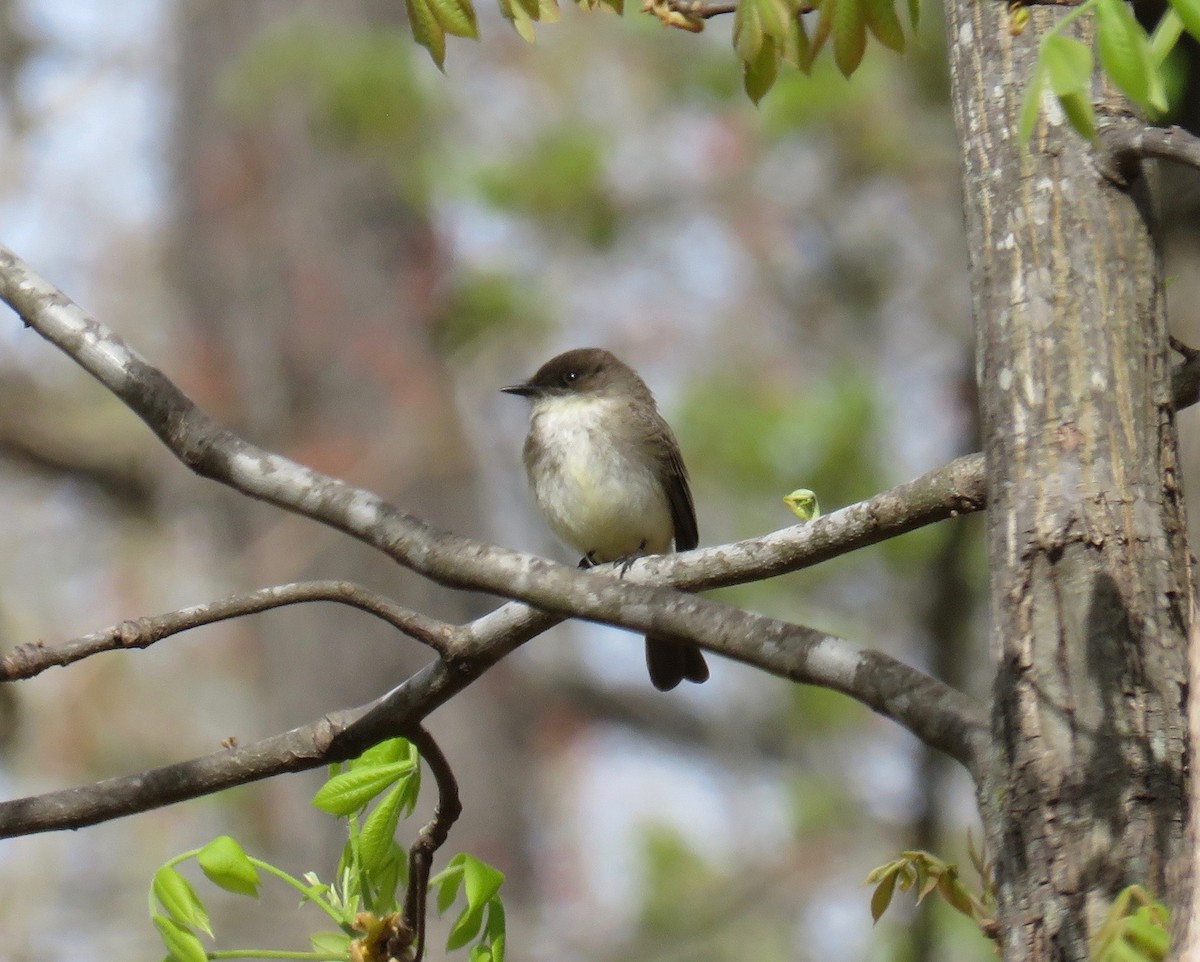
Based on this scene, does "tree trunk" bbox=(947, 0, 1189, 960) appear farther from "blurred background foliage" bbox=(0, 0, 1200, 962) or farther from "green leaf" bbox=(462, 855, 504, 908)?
"blurred background foliage" bbox=(0, 0, 1200, 962)

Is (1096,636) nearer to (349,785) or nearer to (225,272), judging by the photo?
(349,785)

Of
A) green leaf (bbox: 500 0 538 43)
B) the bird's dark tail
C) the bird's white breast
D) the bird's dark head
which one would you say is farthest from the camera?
the bird's dark head

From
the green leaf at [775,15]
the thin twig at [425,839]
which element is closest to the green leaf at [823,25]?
the green leaf at [775,15]

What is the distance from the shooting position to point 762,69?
2408 mm

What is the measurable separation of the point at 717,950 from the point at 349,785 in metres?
7.61

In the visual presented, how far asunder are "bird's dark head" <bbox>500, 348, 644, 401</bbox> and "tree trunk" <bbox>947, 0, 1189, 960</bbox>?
3.88 metres

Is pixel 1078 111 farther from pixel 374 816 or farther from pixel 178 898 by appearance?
pixel 178 898

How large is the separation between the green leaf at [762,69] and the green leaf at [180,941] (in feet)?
4.88

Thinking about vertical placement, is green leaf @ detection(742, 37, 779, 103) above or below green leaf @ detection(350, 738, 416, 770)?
above

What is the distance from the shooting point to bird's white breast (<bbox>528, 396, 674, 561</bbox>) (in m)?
5.57

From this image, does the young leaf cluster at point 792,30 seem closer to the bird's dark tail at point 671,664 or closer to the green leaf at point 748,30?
the green leaf at point 748,30

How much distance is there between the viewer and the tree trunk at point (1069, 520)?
5.52 feet

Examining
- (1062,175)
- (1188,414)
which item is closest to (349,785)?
(1062,175)

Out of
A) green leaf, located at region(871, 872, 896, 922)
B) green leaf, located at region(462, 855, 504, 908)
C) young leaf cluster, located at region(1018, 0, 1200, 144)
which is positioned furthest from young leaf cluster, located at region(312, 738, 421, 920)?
young leaf cluster, located at region(1018, 0, 1200, 144)
